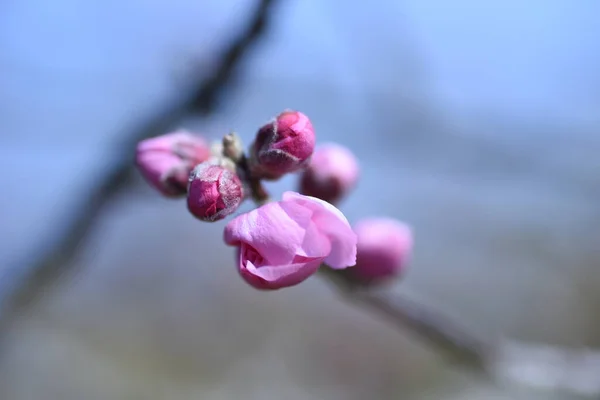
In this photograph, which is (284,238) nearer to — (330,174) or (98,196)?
(330,174)

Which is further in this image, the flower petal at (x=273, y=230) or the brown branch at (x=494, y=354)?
the brown branch at (x=494, y=354)

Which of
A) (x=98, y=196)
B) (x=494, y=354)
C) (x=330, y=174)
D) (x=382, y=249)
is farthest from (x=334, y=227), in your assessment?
(x=494, y=354)

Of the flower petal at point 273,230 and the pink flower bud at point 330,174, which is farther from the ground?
the pink flower bud at point 330,174

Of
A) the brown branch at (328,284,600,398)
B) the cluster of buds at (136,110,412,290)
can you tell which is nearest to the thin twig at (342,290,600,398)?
the brown branch at (328,284,600,398)

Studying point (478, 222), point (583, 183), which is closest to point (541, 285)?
point (478, 222)

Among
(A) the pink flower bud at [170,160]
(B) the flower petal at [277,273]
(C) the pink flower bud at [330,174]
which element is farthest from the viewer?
(C) the pink flower bud at [330,174]

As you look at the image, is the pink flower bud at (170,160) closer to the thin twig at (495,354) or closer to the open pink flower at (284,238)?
the open pink flower at (284,238)

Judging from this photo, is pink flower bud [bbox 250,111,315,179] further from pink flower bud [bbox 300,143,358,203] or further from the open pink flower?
pink flower bud [bbox 300,143,358,203]

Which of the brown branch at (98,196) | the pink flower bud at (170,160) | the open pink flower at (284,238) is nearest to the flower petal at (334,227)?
the open pink flower at (284,238)
